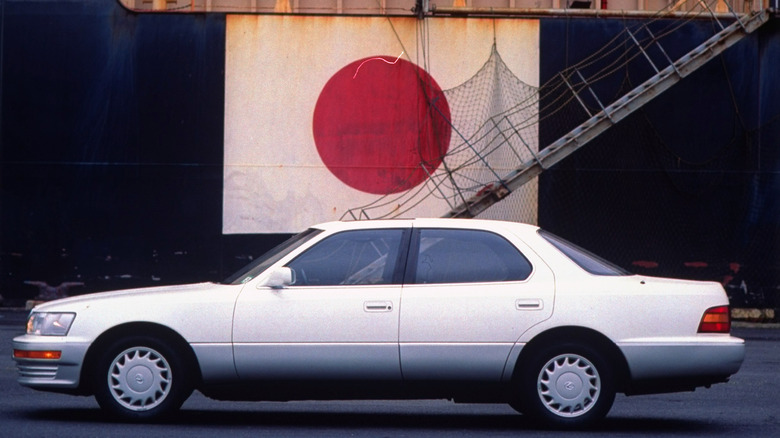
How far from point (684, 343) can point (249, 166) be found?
12.7 meters

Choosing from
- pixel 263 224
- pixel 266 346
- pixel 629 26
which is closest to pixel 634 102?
pixel 629 26

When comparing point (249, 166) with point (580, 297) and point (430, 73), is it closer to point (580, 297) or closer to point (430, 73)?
point (430, 73)

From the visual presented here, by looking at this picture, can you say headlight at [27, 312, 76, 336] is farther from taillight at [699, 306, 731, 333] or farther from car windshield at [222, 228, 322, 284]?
taillight at [699, 306, 731, 333]

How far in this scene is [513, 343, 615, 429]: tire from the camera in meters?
8.04

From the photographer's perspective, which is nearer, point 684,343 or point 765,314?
point 684,343

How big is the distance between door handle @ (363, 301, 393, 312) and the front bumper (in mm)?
1929

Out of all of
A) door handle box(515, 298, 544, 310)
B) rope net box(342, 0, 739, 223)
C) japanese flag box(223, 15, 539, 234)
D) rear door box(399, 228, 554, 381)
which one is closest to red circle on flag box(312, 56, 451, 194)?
japanese flag box(223, 15, 539, 234)

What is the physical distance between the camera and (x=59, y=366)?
317 inches

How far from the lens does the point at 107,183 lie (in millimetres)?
19938

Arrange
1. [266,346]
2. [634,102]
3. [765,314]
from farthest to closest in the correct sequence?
[765,314]
[634,102]
[266,346]

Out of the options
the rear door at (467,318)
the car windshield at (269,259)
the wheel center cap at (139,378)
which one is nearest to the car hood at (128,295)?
the car windshield at (269,259)

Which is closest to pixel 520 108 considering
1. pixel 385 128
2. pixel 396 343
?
pixel 385 128

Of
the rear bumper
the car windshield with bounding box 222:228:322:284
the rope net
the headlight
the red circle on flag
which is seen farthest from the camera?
the red circle on flag

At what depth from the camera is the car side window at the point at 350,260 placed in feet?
27.0
